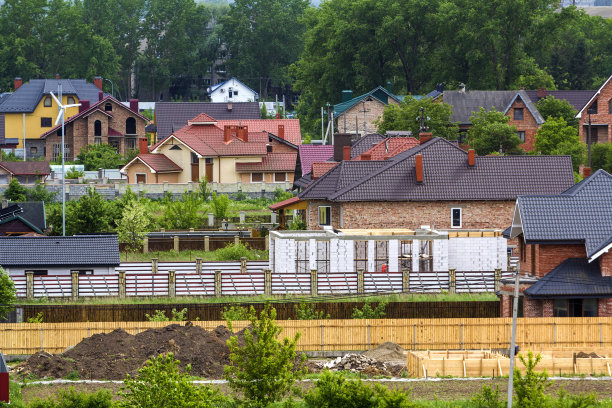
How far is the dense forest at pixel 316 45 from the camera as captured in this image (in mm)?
126062

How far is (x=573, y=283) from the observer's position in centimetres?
4703

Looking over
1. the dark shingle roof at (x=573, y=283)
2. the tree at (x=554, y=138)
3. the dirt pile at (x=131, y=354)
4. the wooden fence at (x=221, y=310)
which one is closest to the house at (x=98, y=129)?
the tree at (x=554, y=138)

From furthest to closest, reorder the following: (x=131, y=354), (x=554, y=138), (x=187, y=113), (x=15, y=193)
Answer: (x=187, y=113) → (x=554, y=138) → (x=15, y=193) → (x=131, y=354)

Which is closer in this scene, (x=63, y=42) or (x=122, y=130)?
(x=122, y=130)

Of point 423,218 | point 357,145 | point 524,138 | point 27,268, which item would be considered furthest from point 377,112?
point 27,268

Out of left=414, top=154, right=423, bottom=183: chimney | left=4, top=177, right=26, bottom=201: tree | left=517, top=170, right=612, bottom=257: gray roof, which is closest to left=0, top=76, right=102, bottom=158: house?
left=4, top=177, right=26, bottom=201: tree

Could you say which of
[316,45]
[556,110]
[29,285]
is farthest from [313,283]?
[316,45]

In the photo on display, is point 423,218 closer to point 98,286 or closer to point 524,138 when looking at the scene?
point 98,286

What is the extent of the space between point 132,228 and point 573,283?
2974cm

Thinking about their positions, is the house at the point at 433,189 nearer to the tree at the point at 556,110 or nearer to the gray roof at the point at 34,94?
the tree at the point at 556,110

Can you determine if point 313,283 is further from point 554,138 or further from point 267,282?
point 554,138

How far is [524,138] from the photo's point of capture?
103 m

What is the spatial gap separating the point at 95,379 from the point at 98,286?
11.0m

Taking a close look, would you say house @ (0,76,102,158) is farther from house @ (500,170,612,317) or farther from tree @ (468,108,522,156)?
house @ (500,170,612,317)
